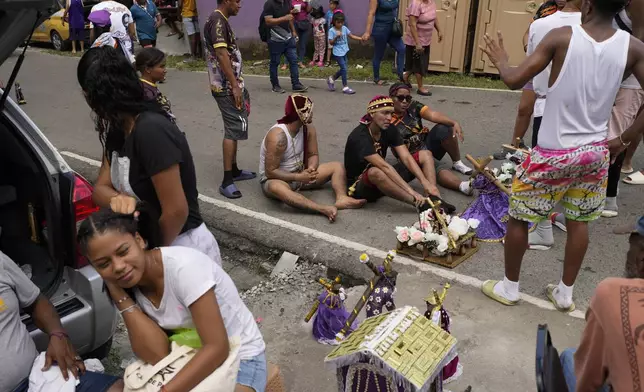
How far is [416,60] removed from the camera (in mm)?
8469

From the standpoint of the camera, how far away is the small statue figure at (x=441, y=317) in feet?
8.46

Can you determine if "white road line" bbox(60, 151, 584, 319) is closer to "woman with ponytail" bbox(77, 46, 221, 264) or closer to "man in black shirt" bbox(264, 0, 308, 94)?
"woman with ponytail" bbox(77, 46, 221, 264)

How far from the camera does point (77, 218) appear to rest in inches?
113

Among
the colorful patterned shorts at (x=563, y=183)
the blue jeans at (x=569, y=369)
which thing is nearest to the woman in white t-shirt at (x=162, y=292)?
the blue jeans at (x=569, y=369)

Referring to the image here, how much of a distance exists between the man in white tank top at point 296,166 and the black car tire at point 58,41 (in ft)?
40.1

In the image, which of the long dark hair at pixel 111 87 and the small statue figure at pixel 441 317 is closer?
the long dark hair at pixel 111 87

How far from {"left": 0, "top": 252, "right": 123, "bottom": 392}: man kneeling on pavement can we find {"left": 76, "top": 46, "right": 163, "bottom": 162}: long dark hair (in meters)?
0.74

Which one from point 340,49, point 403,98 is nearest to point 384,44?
point 340,49

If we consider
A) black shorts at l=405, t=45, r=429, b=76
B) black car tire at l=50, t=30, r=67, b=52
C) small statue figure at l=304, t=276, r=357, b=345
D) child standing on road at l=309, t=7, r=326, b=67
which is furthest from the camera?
black car tire at l=50, t=30, r=67, b=52

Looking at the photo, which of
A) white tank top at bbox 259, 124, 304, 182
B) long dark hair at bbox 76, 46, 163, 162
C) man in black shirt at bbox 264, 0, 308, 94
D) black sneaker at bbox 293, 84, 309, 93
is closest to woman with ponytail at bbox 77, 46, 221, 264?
long dark hair at bbox 76, 46, 163, 162

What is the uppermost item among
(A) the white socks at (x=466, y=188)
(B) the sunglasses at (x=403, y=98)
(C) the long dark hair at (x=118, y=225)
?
(C) the long dark hair at (x=118, y=225)

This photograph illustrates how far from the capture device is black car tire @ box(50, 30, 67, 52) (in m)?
14.8

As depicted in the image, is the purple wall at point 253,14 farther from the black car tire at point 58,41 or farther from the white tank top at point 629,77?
the white tank top at point 629,77

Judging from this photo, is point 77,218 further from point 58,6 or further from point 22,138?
point 58,6
